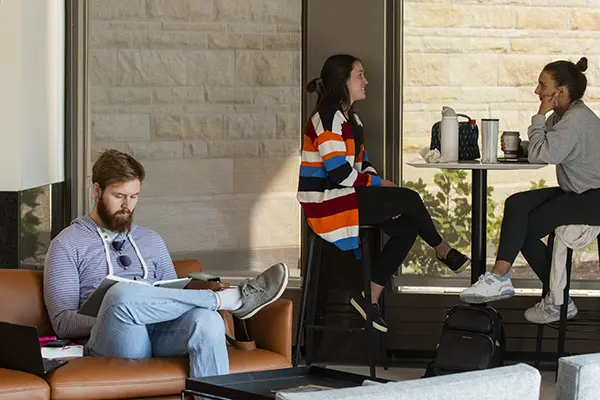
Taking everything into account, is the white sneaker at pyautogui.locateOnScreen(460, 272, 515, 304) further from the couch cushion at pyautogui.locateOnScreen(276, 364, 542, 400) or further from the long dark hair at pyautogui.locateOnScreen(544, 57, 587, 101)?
the couch cushion at pyautogui.locateOnScreen(276, 364, 542, 400)

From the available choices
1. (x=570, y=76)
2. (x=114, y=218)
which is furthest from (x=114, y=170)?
(x=570, y=76)

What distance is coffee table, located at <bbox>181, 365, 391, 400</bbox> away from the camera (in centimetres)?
289

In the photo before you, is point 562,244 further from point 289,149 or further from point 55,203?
point 55,203

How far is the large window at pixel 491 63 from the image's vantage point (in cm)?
543

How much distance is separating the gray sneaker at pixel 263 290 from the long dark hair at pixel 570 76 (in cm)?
190

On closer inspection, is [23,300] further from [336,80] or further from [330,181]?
[336,80]

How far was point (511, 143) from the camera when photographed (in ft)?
16.5

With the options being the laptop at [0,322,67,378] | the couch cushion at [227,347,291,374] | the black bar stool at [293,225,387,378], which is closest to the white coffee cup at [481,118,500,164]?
the black bar stool at [293,225,387,378]

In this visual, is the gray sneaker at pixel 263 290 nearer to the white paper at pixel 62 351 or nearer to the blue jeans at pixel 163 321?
the blue jeans at pixel 163 321

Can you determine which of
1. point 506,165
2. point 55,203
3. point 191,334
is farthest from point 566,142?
point 55,203

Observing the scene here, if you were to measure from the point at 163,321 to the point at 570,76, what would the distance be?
2.39m

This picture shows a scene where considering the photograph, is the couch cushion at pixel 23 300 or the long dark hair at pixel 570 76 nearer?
the couch cushion at pixel 23 300

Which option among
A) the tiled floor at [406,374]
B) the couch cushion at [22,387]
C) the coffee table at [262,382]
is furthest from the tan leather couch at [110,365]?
the tiled floor at [406,374]

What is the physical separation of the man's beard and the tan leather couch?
0.32 metres
